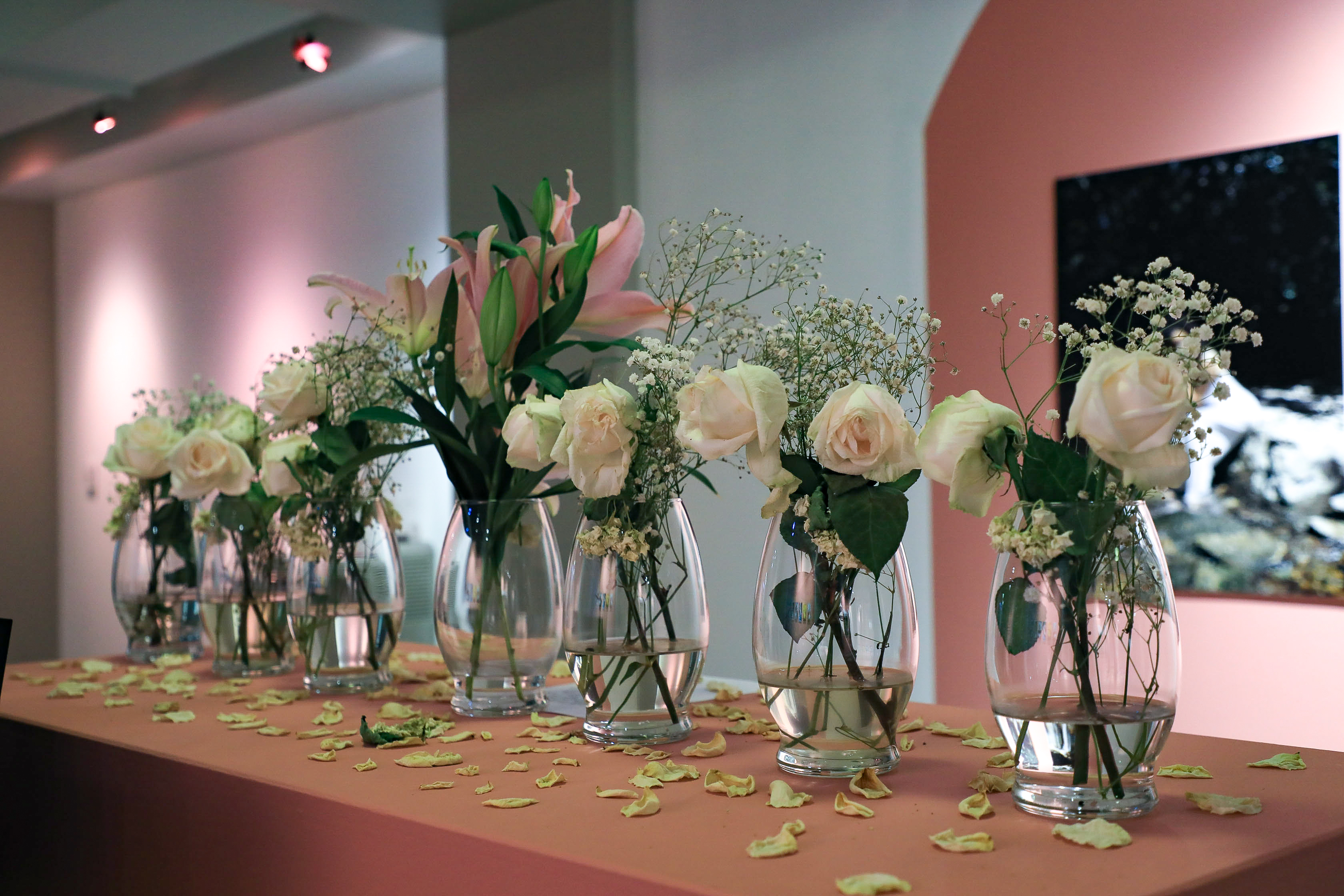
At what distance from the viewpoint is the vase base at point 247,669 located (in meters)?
1.49

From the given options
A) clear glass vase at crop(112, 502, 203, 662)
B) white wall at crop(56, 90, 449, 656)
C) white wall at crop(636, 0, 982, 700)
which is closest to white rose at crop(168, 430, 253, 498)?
clear glass vase at crop(112, 502, 203, 662)

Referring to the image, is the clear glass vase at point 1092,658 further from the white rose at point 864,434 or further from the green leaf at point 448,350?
the green leaf at point 448,350

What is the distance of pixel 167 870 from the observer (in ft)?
3.35

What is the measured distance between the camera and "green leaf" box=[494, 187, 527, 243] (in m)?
1.23

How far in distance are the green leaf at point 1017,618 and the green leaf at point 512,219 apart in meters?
0.66

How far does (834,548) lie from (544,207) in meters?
0.52

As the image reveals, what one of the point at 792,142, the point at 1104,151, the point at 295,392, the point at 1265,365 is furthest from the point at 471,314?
the point at 1104,151

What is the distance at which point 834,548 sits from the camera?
2.76ft

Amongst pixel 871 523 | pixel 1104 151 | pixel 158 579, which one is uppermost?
pixel 1104 151

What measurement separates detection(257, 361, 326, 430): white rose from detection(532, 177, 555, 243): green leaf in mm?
346

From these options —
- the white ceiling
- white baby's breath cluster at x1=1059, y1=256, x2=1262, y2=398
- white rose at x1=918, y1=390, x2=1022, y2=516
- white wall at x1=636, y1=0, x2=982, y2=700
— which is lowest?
white rose at x1=918, y1=390, x2=1022, y2=516

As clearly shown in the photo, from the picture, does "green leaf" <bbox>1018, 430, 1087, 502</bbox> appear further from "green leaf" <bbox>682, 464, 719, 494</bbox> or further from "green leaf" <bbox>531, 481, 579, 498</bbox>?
"green leaf" <bbox>531, 481, 579, 498</bbox>

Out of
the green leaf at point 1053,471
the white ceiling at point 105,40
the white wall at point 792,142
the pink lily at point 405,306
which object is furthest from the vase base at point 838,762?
the white ceiling at point 105,40

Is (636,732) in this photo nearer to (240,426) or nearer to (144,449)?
(240,426)
